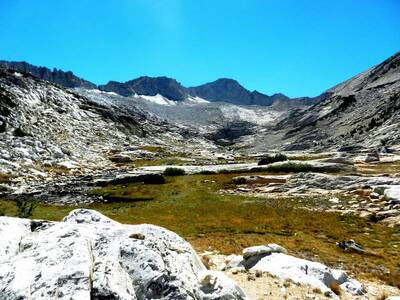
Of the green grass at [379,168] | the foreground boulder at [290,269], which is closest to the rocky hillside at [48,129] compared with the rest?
the foreground boulder at [290,269]

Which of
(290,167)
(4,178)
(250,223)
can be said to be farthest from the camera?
(290,167)

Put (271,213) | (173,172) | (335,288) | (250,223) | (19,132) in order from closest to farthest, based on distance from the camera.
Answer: (335,288), (250,223), (271,213), (173,172), (19,132)

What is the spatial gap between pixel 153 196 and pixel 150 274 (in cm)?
5112

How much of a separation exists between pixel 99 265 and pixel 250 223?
31704 millimetres

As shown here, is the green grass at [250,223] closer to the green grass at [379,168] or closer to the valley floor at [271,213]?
the valley floor at [271,213]

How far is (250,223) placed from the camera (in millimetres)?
42312

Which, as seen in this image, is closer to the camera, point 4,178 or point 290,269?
point 290,269

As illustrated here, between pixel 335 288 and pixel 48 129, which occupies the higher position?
pixel 48 129

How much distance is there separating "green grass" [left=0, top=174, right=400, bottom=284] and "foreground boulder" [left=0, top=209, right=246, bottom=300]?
14.3m

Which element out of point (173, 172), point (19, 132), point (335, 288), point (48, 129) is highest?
point (48, 129)

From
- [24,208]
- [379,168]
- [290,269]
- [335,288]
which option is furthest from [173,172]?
[335,288]

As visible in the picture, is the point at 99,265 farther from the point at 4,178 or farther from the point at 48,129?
the point at 48,129

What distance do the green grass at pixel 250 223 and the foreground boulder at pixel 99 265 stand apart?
47.0ft

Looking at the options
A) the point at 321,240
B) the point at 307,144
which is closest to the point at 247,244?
the point at 321,240
